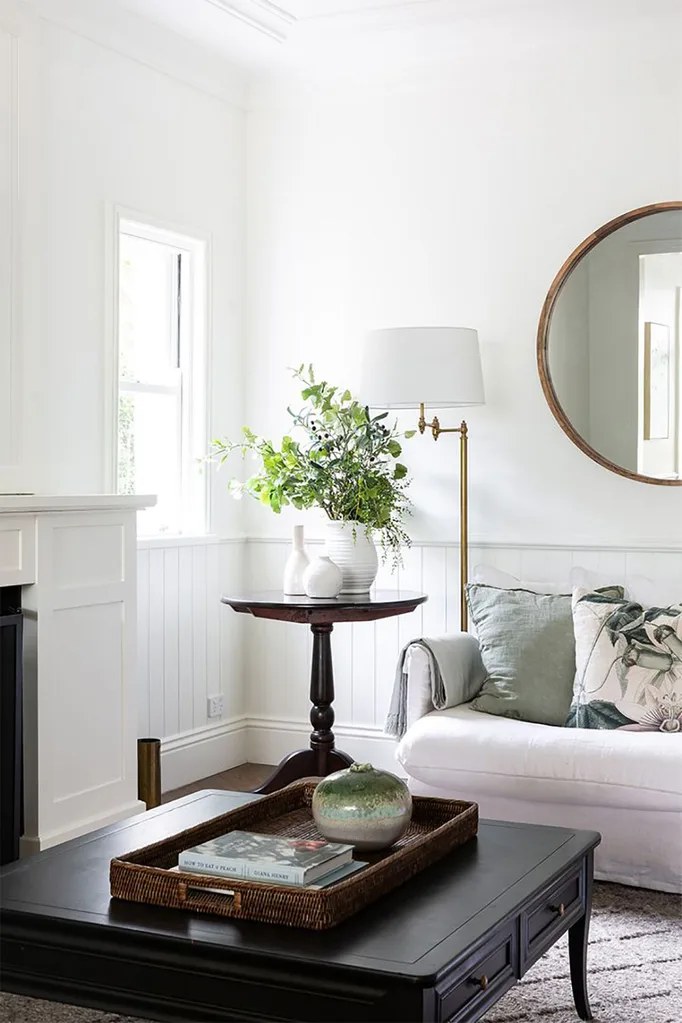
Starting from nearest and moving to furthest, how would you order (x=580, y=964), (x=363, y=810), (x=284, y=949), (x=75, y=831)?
(x=284, y=949), (x=363, y=810), (x=580, y=964), (x=75, y=831)

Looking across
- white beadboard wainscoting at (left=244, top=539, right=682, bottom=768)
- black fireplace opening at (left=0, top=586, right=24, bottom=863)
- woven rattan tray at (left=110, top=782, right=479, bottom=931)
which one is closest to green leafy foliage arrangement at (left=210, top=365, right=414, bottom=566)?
white beadboard wainscoting at (left=244, top=539, right=682, bottom=768)

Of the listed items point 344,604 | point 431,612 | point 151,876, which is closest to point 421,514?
point 431,612

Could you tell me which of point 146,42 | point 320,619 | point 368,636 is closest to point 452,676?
point 320,619

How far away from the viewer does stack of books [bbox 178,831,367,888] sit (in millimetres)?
2068

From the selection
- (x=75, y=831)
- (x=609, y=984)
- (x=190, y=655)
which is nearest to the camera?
(x=609, y=984)

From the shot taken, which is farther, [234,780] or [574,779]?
[234,780]

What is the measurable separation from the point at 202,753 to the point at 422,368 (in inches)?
70.2

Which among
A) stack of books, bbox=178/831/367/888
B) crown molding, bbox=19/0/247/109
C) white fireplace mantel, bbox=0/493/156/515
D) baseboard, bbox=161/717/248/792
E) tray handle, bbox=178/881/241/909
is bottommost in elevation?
baseboard, bbox=161/717/248/792

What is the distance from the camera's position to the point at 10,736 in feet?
11.1

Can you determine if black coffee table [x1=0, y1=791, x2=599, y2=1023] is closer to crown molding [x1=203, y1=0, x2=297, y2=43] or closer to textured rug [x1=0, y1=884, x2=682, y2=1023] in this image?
textured rug [x1=0, y1=884, x2=682, y2=1023]

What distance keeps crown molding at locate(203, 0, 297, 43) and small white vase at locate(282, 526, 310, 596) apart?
1.83 m

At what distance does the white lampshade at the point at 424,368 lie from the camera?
4250mm

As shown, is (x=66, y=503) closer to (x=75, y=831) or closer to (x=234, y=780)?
(x=75, y=831)

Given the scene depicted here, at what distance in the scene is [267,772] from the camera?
497 centimetres
